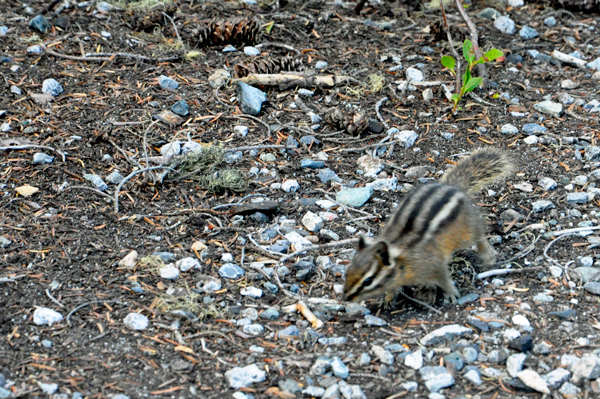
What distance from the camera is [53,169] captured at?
423cm

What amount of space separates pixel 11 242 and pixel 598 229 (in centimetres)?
331

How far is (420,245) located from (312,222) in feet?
2.59

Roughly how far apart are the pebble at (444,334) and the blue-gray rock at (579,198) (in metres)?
1.46

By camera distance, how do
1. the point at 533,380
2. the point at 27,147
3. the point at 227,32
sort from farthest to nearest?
the point at 227,32, the point at 27,147, the point at 533,380

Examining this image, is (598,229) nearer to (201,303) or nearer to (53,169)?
(201,303)

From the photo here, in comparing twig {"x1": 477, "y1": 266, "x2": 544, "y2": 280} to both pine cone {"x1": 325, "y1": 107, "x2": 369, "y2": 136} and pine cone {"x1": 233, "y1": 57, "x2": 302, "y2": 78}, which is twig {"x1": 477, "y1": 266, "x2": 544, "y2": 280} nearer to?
pine cone {"x1": 325, "y1": 107, "x2": 369, "y2": 136}

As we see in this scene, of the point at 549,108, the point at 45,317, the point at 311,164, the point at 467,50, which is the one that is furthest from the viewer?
the point at 549,108

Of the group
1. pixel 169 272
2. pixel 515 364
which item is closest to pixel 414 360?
pixel 515 364

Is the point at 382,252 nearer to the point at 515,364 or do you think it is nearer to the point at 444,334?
the point at 444,334

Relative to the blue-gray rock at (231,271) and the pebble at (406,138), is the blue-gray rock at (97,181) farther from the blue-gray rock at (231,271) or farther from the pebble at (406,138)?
the pebble at (406,138)

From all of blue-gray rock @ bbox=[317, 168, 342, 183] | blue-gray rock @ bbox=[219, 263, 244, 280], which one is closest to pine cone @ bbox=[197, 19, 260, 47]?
blue-gray rock @ bbox=[317, 168, 342, 183]

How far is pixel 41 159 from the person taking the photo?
425 cm

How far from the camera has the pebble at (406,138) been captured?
4703 mm

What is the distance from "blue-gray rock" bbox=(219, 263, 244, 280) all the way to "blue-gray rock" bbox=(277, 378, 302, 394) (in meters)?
0.83
